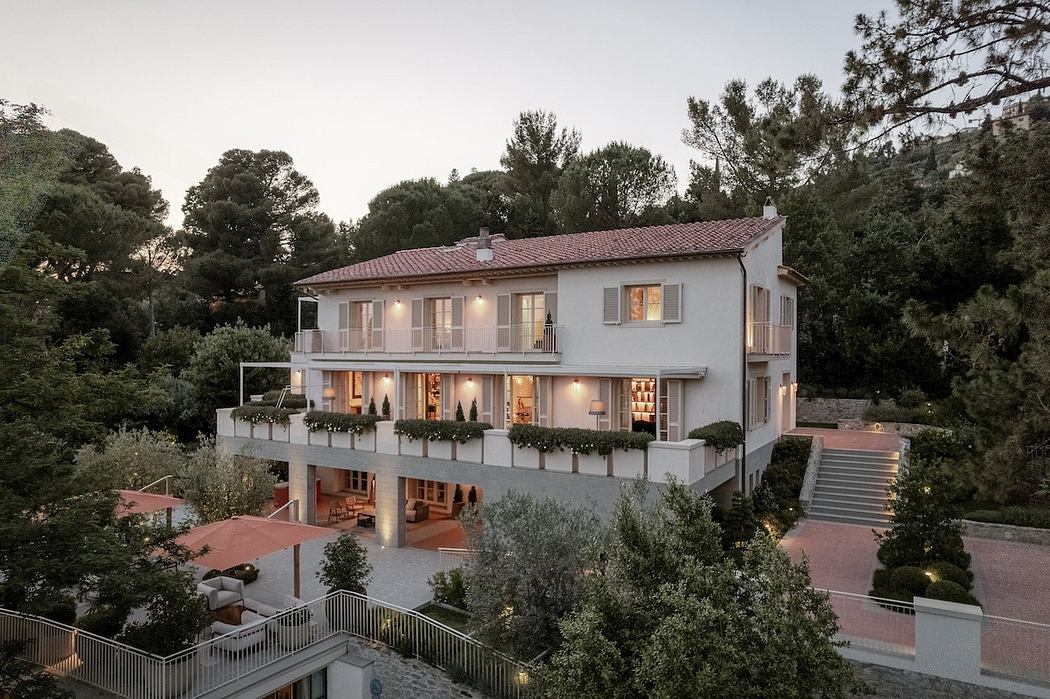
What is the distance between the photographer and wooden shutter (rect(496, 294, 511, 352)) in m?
20.2

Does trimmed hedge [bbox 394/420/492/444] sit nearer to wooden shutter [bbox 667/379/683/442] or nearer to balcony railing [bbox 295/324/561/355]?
balcony railing [bbox 295/324/561/355]

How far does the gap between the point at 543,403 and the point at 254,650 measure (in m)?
11.2

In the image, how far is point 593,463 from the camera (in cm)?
1540

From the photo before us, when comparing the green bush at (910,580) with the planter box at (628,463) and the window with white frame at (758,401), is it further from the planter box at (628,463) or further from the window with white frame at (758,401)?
the window with white frame at (758,401)

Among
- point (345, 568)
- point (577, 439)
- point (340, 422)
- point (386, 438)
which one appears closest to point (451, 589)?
point (345, 568)

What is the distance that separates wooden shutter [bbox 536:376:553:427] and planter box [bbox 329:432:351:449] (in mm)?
6134

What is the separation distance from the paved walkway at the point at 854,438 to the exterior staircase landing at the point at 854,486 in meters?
0.99

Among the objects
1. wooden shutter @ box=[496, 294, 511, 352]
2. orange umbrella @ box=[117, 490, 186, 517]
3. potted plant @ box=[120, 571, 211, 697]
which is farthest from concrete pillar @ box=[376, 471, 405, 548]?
potted plant @ box=[120, 571, 211, 697]

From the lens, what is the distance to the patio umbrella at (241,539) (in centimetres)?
1152

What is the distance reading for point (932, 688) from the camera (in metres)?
9.86

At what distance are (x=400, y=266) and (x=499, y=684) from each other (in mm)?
16135

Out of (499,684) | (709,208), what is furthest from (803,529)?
(709,208)

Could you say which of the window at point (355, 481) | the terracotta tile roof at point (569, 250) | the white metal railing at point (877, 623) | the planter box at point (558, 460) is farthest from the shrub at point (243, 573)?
the white metal railing at point (877, 623)

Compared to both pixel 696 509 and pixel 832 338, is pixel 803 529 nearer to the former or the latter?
pixel 696 509
